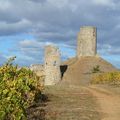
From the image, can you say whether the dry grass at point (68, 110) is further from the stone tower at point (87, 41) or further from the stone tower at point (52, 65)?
the stone tower at point (87, 41)

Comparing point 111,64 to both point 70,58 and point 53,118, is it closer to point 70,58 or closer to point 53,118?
point 70,58

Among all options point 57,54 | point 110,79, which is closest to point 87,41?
point 57,54

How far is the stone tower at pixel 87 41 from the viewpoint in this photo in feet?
222

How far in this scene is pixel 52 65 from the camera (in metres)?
59.2

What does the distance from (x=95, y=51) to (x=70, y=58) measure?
14.8ft

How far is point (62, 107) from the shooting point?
2212cm

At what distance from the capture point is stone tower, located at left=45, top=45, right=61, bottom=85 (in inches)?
2314

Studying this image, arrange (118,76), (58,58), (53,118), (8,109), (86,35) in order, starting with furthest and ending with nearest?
(86,35) → (58,58) → (118,76) → (53,118) → (8,109)

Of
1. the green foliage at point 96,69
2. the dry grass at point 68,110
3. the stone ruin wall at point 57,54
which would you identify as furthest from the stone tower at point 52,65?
the dry grass at point 68,110

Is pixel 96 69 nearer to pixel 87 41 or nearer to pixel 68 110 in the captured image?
pixel 87 41

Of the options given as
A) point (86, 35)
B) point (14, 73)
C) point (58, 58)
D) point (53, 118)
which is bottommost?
point (53, 118)

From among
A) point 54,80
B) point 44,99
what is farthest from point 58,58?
point 44,99

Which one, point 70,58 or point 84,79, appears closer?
point 84,79

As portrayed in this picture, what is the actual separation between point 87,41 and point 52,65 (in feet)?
34.6
